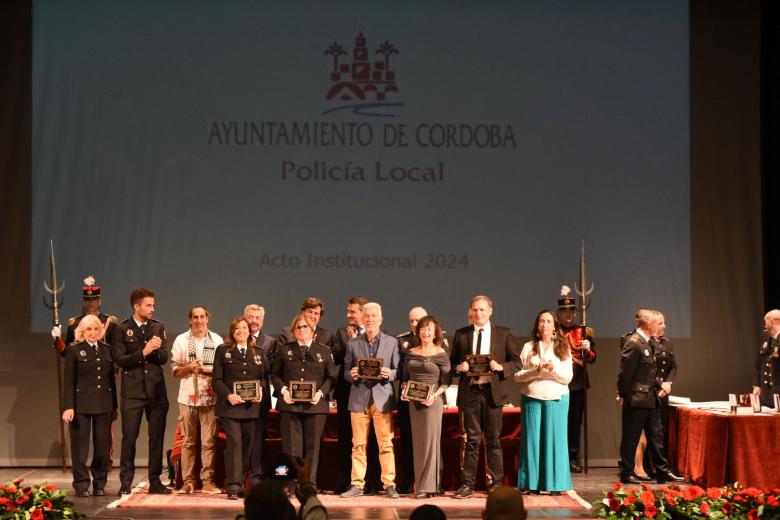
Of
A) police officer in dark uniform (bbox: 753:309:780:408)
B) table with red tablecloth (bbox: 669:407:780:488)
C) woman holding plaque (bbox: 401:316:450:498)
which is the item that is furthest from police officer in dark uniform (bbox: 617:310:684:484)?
woman holding plaque (bbox: 401:316:450:498)

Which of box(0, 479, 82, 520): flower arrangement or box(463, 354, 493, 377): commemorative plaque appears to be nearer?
box(0, 479, 82, 520): flower arrangement

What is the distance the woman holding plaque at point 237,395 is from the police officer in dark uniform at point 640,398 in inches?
124

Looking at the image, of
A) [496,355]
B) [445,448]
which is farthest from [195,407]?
[496,355]

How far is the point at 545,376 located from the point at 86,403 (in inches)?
140

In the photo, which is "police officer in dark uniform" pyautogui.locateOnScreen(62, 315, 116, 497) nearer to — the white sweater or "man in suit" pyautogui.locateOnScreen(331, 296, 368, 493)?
"man in suit" pyautogui.locateOnScreen(331, 296, 368, 493)

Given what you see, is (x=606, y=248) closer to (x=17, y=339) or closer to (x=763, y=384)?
(x=763, y=384)

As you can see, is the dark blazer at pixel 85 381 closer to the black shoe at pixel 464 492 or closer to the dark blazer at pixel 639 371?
the black shoe at pixel 464 492

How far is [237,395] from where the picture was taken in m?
7.52

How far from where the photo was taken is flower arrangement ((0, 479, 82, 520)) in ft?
17.1

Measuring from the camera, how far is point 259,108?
971 centimetres

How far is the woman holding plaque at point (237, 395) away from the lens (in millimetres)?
7547

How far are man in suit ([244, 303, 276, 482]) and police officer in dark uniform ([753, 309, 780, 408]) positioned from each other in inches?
161

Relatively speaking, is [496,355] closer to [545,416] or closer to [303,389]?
[545,416]

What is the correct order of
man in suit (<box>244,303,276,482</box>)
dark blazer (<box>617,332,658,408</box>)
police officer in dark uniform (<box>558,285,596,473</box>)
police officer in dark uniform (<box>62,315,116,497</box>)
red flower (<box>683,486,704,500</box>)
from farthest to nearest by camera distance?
1. police officer in dark uniform (<box>558,285,596,473</box>)
2. dark blazer (<box>617,332,658,408</box>)
3. man in suit (<box>244,303,276,482</box>)
4. police officer in dark uniform (<box>62,315,116,497</box>)
5. red flower (<box>683,486,704,500</box>)
